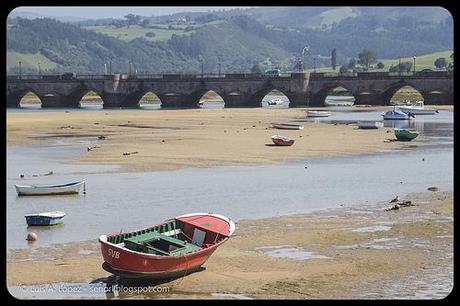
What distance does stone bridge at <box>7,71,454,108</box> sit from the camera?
9688 cm

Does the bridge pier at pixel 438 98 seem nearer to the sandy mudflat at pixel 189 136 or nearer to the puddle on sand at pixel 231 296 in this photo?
the sandy mudflat at pixel 189 136

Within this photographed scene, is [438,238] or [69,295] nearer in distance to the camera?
[69,295]

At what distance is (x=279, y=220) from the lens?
28078 millimetres

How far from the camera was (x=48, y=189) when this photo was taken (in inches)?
1319

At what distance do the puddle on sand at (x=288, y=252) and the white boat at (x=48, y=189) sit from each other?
12.1 m

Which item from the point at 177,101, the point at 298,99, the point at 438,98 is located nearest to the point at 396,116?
the point at 438,98

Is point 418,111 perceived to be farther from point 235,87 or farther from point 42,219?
point 42,219

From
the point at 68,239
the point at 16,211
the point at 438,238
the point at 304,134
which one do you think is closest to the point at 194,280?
the point at 68,239

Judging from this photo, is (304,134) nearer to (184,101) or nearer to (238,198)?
(238,198)

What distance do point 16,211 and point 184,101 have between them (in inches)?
2938

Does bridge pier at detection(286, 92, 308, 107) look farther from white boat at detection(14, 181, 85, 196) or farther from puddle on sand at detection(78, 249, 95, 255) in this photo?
puddle on sand at detection(78, 249, 95, 255)

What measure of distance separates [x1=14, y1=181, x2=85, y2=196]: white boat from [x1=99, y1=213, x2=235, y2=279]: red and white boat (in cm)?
1192

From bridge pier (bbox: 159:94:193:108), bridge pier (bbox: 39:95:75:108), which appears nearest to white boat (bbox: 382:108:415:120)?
bridge pier (bbox: 159:94:193:108)

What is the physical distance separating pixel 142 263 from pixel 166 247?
1596mm
